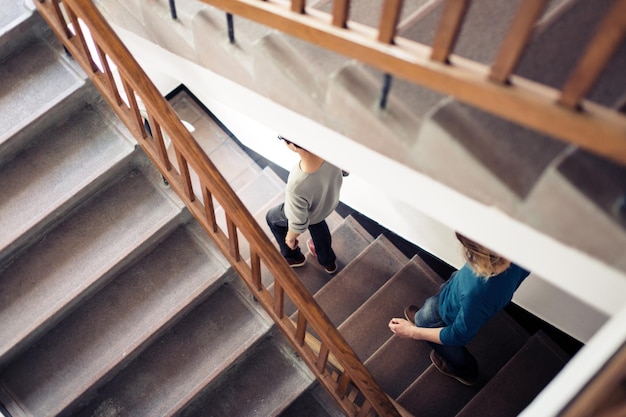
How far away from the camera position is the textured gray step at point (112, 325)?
2.84 meters

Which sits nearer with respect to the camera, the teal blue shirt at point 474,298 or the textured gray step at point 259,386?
the teal blue shirt at point 474,298

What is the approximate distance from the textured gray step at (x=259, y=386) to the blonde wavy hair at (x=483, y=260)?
1144mm

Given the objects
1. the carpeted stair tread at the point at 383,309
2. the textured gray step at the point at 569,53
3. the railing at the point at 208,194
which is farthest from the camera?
the carpeted stair tread at the point at 383,309

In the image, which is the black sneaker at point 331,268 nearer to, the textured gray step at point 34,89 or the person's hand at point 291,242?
the person's hand at point 291,242

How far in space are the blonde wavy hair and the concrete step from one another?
73.2 inches

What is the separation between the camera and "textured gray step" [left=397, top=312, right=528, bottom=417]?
3615 millimetres

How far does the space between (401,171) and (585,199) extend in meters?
0.53

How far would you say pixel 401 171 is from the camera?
1828mm

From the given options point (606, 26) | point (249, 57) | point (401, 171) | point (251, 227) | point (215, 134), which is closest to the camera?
point (606, 26)

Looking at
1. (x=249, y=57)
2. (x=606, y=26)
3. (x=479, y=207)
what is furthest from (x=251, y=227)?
(x=606, y=26)

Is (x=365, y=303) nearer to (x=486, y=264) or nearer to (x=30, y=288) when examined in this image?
(x=486, y=264)

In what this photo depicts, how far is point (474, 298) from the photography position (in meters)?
2.61

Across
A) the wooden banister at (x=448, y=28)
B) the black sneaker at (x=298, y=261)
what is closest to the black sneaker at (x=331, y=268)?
the black sneaker at (x=298, y=261)

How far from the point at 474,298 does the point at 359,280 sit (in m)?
1.61
